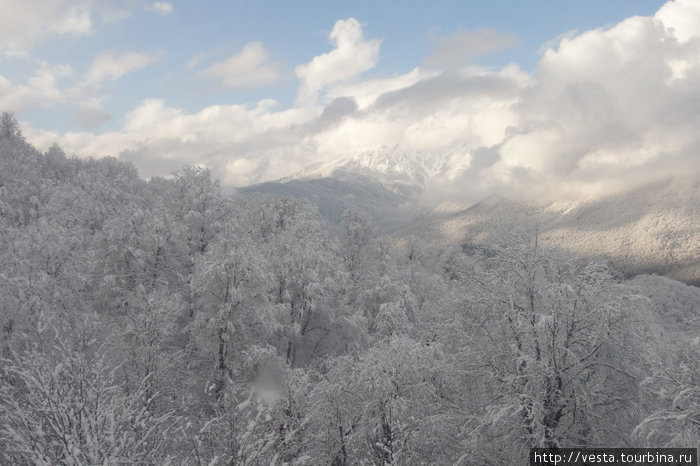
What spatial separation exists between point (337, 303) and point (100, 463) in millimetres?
17238

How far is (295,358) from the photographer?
21.7 metres

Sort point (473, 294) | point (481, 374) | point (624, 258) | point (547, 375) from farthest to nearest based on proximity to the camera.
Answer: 1. point (624, 258)
2. point (473, 294)
3. point (481, 374)
4. point (547, 375)

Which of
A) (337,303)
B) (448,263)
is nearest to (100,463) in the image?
(337,303)

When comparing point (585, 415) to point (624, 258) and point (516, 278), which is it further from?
point (624, 258)

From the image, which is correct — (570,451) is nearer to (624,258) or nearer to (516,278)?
(516,278)

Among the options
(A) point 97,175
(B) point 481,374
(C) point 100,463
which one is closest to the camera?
(C) point 100,463

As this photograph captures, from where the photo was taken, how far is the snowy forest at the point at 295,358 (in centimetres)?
803

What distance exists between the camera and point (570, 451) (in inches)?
413

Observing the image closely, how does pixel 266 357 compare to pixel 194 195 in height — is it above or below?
below

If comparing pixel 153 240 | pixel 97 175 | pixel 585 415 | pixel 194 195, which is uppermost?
pixel 97 175

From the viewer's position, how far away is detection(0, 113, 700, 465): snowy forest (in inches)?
316

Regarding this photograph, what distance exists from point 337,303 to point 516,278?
1262 centimetres

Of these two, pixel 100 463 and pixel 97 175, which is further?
pixel 97 175

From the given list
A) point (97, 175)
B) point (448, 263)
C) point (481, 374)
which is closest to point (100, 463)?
point (481, 374)
